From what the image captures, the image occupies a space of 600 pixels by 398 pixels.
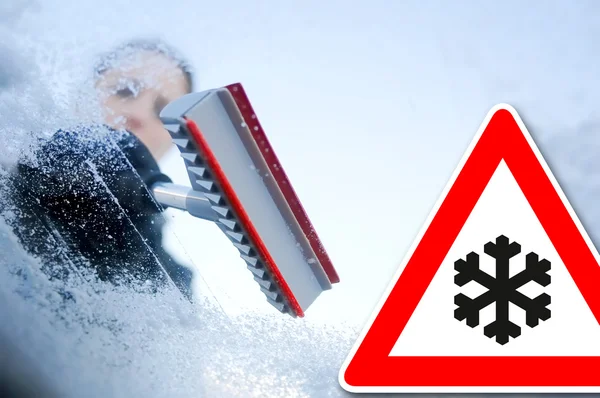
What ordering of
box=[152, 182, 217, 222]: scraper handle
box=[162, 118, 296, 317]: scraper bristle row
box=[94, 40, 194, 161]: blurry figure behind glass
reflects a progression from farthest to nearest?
box=[94, 40, 194, 161]: blurry figure behind glass < box=[152, 182, 217, 222]: scraper handle < box=[162, 118, 296, 317]: scraper bristle row

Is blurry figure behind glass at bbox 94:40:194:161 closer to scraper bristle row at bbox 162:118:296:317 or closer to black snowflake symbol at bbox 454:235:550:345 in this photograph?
scraper bristle row at bbox 162:118:296:317

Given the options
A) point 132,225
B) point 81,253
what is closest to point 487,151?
point 132,225

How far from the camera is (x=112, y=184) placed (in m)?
1.23

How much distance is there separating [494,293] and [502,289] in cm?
2

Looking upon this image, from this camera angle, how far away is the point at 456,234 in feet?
2.88

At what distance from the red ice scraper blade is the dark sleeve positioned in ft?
1.38

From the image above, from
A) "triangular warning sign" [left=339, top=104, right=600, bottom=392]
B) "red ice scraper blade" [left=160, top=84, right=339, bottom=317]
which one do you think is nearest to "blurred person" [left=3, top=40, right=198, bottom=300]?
"red ice scraper blade" [left=160, top=84, right=339, bottom=317]

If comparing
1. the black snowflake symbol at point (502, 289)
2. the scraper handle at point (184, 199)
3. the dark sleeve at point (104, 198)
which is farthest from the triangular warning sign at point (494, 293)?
the dark sleeve at point (104, 198)

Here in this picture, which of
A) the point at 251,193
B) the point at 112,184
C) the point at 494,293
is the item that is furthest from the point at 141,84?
the point at 494,293

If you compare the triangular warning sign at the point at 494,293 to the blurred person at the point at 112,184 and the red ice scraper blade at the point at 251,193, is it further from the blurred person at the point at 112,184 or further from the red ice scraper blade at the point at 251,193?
the blurred person at the point at 112,184

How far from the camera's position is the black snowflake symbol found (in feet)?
2.95

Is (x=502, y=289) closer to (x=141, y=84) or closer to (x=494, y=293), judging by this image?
(x=494, y=293)

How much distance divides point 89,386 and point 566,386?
137 cm

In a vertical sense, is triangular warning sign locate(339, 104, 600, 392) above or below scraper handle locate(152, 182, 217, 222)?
above
